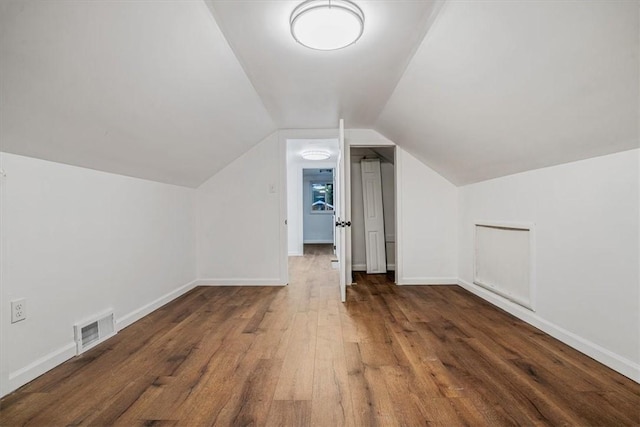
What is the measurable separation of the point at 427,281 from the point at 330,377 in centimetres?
249

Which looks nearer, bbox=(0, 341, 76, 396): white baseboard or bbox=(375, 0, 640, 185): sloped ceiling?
bbox=(375, 0, 640, 185): sloped ceiling

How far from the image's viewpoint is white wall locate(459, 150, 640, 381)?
173 cm

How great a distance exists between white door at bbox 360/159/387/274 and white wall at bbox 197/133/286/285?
1500mm

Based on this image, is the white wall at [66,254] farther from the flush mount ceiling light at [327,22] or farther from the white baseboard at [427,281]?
the white baseboard at [427,281]

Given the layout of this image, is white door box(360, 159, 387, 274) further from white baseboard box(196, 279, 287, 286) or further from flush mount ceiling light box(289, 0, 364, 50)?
flush mount ceiling light box(289, 0, 364, 50)

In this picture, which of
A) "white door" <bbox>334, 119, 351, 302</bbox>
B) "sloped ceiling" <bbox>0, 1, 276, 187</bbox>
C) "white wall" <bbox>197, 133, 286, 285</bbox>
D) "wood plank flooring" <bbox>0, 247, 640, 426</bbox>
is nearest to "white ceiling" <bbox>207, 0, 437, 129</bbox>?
"sloped ceiling" <bbox>0, 1, 276, 187</bbox>

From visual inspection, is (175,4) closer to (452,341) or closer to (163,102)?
(163,102)

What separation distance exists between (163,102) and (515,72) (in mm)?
2100

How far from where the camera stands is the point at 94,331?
7.34 feet

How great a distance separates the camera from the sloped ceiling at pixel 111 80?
127 centimetres

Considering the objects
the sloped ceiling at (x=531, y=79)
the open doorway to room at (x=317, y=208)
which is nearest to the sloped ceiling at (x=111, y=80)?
the sloped ceiling at (x=531, y=79)

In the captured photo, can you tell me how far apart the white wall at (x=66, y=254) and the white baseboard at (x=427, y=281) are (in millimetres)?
2752

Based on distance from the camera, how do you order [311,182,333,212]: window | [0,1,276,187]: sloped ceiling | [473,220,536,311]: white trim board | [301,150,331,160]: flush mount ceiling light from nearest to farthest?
[0,1,276,187]: sloped ceiling
[473,220,536,311]: white trim board
[301,150,331,160]: flush mount ceiling light
[311,182,333,212]: window

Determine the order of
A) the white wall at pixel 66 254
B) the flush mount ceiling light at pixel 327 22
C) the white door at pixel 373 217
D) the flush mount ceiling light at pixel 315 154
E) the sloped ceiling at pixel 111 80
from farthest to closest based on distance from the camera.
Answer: the flush mount ceiling light at pixel 315 154 → the white door at pixel 373 217 → the white wall at pixel 66 254 → the flush mount ceiling light at pixel 327 22 → the sloped ceiling at pixel 111 80
